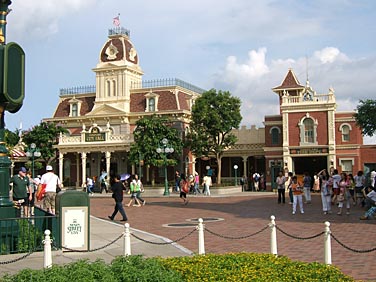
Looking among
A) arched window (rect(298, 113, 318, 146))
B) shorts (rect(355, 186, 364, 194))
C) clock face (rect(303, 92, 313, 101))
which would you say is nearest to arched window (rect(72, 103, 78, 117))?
arched window (rect(298, 113, 318, 146))

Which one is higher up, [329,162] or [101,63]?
[101,63]

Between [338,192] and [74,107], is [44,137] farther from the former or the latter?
[338,192]

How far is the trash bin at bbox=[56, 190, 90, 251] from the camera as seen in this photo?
11125 millimetres

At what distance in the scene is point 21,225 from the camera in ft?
36.1

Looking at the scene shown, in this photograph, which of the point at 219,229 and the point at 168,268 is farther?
the point at 219,229

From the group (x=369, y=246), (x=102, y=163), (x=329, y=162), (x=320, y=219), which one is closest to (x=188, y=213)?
(x=320, y=219)

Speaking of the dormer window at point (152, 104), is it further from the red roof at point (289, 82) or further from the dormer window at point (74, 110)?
the red roof at point (289, 82)

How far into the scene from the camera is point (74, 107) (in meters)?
53.7

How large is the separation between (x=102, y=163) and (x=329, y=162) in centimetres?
2184

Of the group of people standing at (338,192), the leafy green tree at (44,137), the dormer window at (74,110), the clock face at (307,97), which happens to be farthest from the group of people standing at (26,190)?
the dormer window at (74,110)

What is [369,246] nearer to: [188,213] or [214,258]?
[214,258]

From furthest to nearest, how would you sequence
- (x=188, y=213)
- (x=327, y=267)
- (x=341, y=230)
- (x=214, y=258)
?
(x=188, y=213) < (x=341, y=230) < (x=214, y=258) < (x=327, y=267)

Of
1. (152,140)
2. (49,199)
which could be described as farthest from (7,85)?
(152,140)

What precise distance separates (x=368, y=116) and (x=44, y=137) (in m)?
29.8
